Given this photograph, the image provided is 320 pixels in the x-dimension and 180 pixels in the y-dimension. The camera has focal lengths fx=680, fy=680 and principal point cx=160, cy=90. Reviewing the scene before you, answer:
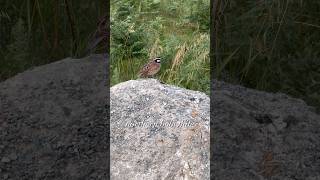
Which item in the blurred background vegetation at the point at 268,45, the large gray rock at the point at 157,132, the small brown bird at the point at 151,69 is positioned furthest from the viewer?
the blurred background vegetation at the point at 268,45

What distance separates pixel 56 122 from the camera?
3.81 meters

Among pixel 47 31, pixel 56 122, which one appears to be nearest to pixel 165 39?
pixel 47 31

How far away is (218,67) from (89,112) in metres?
0.88

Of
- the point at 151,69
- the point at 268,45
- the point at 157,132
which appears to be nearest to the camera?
the point at 157,132

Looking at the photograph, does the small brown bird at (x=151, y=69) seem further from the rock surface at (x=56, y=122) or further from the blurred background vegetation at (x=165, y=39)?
the rock surface at (x=56, y=122)

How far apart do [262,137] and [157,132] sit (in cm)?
58

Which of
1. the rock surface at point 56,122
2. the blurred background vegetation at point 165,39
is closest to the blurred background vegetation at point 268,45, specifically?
the blurred background vegetation at point 165,39

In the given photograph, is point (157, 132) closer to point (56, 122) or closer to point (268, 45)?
point (56, 122)

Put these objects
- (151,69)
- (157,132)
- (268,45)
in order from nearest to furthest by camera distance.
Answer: (157,132), (151,69), (268,45)

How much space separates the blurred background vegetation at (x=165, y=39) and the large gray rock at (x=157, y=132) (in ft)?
0.49

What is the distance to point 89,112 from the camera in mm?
3855

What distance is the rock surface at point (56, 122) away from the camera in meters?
3.61

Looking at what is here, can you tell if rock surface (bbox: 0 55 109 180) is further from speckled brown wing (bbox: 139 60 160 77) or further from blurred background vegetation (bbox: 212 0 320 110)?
blurred background vegetation (bbox: 212 0 320 110)

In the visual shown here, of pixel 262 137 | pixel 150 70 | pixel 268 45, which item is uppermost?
pixel 268 45
